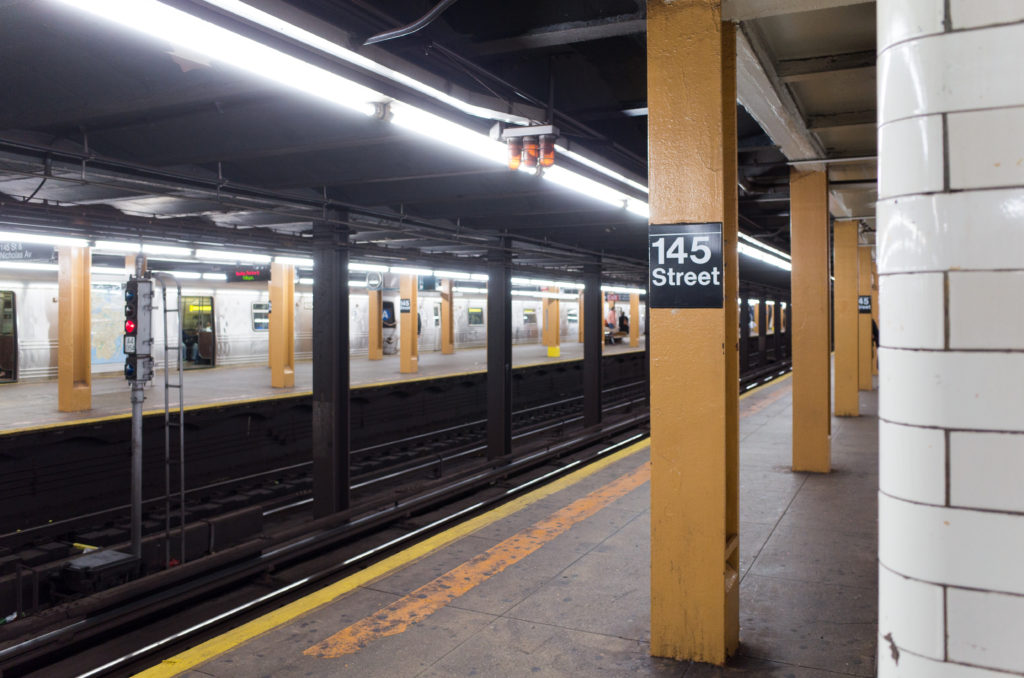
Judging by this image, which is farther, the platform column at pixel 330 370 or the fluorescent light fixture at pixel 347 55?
the platform column at pixel 330 370

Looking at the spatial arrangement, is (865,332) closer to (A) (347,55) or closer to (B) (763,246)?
(B) (763,246)

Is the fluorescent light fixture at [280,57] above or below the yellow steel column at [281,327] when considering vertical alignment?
above

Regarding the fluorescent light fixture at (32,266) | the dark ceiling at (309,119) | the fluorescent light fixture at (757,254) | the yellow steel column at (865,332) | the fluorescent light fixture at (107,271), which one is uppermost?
the dark ceiling at (309,119)

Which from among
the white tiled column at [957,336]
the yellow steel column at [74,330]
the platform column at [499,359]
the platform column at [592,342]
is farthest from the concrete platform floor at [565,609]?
the yellow steel column at [74,330]

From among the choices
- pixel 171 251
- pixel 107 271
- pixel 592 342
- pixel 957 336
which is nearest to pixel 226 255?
pixel 171 251

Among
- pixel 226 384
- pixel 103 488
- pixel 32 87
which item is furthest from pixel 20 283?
pixel 32 87

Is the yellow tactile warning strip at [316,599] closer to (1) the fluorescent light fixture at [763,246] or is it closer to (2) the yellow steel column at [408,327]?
(1) the fluorescent light fixture at [763,246]

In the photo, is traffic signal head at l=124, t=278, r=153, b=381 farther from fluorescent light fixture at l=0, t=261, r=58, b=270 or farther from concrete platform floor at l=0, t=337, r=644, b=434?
fluorescent light fixture at l=0, t=261, r=58, b=270

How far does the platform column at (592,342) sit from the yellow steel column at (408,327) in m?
5.39

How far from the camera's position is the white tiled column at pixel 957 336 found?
1.47m

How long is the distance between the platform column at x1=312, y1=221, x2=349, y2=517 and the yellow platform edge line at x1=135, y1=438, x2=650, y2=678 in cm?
316

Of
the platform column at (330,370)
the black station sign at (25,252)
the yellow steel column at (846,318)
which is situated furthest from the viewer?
the black station sign at (25,252)

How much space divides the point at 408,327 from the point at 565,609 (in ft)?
48.9

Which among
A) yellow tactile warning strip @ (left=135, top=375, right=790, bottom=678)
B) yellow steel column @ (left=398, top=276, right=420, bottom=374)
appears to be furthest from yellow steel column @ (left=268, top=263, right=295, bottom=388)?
yellow tactile warning strip @ (left=135, top=375, right=790, bottom=678)
